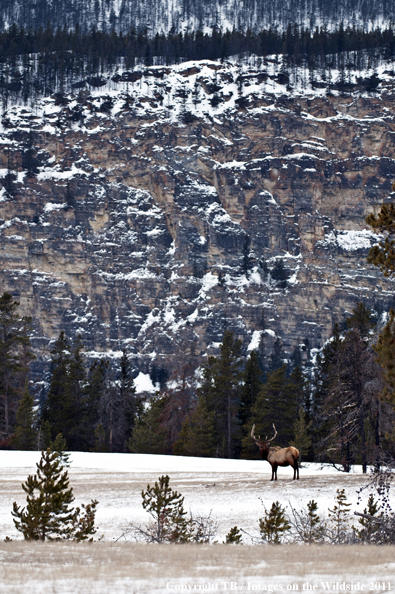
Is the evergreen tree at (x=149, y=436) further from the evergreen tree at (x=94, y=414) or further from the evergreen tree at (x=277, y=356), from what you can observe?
the evergreen tree at (x=277, y=356)

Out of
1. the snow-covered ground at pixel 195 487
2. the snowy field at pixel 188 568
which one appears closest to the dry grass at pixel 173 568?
the snowy field at pixel 188 568

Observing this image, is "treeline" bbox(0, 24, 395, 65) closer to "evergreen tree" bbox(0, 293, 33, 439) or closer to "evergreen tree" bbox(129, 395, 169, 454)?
"evergreen tree" bbox(0, 293, 33, 439)

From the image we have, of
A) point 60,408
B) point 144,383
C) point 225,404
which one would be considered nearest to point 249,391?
point 225,404

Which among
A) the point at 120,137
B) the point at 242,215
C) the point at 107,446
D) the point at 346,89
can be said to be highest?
the point at 346,89

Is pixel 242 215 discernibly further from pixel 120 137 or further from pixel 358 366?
pixel 358 366

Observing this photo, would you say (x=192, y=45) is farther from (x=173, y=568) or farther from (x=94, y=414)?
(x=173, y=568)

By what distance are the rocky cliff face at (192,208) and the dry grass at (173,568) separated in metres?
135

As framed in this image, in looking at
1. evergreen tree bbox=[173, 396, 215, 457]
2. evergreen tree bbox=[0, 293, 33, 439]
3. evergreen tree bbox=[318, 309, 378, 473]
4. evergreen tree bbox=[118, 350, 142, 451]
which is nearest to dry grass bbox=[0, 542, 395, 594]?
evergreen tree bbox=[318, 309, 378, 473]

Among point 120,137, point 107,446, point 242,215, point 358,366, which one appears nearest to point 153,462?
point 358,366

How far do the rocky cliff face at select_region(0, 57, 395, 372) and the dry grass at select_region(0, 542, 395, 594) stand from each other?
135 m

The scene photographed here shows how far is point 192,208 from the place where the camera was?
510 ft

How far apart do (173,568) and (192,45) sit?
194 meters

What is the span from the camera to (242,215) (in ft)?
519

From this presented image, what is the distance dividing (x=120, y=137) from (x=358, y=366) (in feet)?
480
